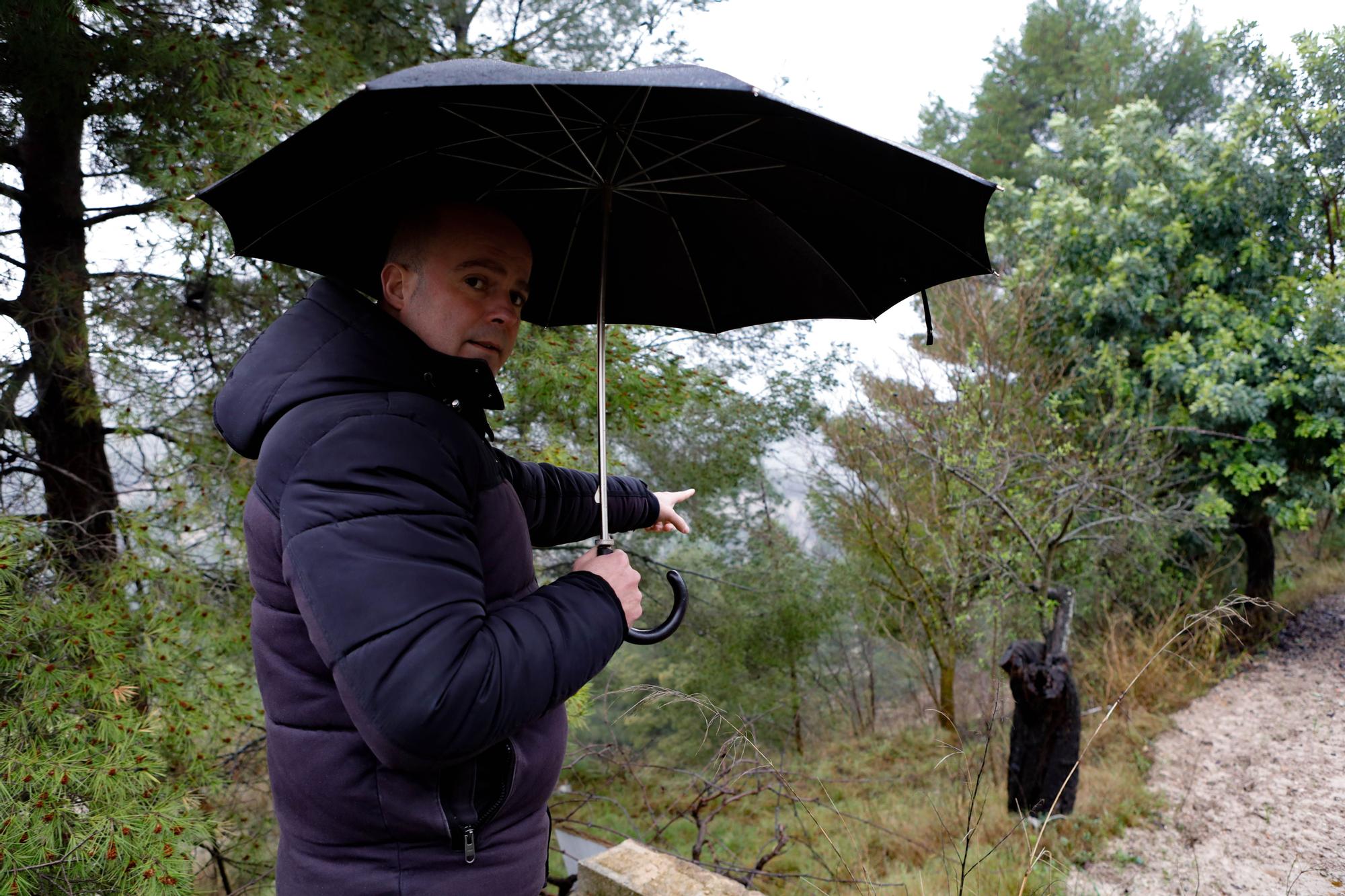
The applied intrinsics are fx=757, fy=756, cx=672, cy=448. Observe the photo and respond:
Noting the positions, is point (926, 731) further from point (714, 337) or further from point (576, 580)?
point (576, 580)

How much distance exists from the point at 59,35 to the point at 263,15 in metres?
0.79

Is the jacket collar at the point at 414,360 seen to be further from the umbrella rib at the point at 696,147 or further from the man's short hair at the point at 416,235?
the umbrella rib at the point at 696,147

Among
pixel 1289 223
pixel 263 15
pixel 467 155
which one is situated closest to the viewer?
pixel 467 155

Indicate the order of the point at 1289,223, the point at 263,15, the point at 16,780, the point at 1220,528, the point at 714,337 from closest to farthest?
the point at 16,780, the point at 263,15, the point at 1289,223, the point at 1220,528, the point at 714,337

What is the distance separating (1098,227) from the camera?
7.14 m

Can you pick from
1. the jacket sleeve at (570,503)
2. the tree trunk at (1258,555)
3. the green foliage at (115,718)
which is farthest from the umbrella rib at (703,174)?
the tree trunk at (1258,555)

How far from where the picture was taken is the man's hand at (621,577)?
1020 mm

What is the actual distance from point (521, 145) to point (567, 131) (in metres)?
0.09

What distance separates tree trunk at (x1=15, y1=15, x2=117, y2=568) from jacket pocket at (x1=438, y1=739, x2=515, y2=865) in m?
2.48

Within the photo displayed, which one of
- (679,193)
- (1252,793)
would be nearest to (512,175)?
(679,193)

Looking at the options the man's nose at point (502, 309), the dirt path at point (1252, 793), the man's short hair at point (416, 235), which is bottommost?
the dirt path at point (1252, 793)

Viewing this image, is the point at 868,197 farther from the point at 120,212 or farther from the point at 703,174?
the point at 120,212

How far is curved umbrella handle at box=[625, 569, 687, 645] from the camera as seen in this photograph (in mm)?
1100

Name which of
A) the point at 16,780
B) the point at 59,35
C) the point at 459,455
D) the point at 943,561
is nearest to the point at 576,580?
the point at 459,455
